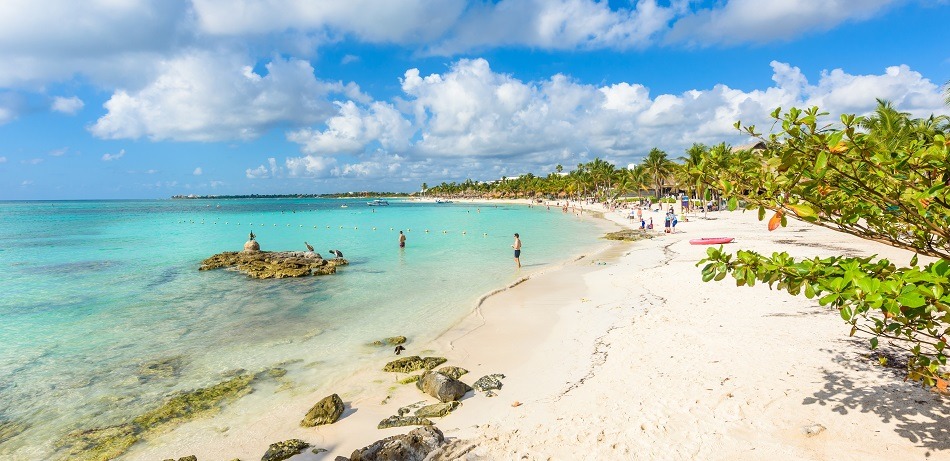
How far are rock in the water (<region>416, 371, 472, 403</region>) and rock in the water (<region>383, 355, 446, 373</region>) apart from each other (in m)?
1.47

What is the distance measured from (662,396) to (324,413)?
5.97 metres

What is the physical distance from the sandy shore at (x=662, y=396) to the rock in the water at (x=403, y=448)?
14.8 inches

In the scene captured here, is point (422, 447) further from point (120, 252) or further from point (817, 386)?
point (120, 252)

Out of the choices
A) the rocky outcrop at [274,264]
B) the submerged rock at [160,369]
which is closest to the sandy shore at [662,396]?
the submerged rock at [160,369]

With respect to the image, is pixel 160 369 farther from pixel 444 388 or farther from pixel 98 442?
pixel 444 388

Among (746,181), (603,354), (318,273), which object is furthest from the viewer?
(318,273)

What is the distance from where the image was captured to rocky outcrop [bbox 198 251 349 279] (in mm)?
24766

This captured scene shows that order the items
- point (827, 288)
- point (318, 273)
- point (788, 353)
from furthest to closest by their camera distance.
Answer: point (318, 273) < point (788, 353) < point (827, 288)

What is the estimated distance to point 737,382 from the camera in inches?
306

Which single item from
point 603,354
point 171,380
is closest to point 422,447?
point 603,354

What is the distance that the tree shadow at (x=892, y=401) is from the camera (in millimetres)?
5801

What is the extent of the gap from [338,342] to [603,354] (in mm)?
7487

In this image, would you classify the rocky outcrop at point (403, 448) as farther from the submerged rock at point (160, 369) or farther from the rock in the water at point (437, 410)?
the submerged rock at point (160, 369)

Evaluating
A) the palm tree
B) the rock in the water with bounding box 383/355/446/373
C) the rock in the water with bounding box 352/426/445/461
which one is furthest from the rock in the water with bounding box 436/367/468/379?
the palm tree
